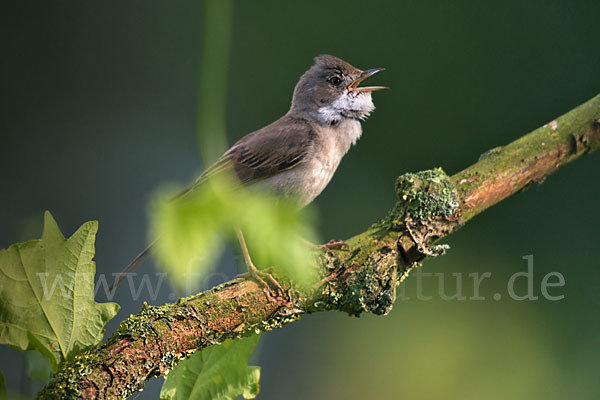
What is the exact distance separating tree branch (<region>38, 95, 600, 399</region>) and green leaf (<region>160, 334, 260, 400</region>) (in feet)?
0.58

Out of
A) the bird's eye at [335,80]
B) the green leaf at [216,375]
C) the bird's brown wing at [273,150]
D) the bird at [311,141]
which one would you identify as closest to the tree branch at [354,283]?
the green leaf at [216,375]

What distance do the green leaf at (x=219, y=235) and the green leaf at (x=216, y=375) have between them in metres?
0.33

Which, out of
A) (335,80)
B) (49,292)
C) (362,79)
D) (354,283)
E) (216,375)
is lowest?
(216,375)

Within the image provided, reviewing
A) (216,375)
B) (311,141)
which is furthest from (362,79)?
(216,375)

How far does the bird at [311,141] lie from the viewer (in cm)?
260

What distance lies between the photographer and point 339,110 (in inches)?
110

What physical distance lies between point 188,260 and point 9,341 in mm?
439

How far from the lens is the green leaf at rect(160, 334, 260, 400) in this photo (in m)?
1.08

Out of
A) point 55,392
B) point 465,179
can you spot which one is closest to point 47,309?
point 55,392

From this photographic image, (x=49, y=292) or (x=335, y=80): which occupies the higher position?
(x=335, y=80)

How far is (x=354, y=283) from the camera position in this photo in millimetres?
1765

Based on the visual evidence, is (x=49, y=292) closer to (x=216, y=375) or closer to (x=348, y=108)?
(x=216, y=375)

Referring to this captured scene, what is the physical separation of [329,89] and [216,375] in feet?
6.72

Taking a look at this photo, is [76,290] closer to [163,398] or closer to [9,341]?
[9,341]
